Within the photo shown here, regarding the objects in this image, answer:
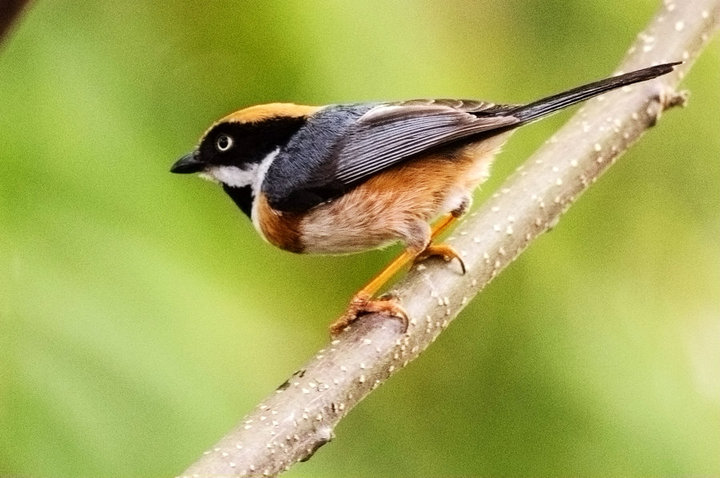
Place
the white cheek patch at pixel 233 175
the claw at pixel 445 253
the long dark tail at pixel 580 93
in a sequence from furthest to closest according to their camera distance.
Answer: the white cheek patch at pixel 233 175, the claw at pixel 445 253, the long dark tail at pixel 580 93

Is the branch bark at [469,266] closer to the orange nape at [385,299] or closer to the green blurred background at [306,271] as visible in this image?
the orange nape at [385,299]

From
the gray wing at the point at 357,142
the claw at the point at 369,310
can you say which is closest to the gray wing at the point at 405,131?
the gray wing at the point at 357,142

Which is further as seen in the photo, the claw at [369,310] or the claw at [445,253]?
the claw at [445,253]

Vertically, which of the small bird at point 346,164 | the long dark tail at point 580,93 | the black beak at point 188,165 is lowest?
the black beak at point 188,165

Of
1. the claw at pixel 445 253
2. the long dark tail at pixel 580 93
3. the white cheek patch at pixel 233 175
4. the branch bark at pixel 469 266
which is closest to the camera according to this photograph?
the branch bark at pixel 469 266

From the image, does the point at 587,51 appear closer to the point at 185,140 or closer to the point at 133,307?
the point at 185,140

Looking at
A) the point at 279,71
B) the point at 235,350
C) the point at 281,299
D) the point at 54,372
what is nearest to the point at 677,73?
the point at 279,71

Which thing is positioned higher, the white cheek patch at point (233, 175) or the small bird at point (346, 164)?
the small bird at point (346, 164)
